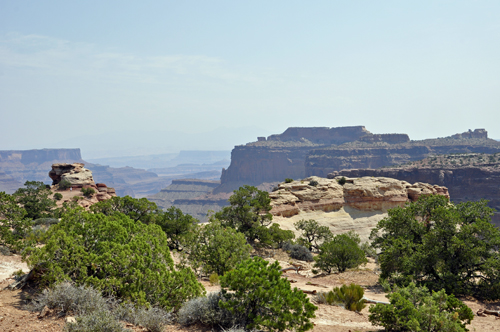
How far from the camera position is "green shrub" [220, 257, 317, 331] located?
31.1 feet

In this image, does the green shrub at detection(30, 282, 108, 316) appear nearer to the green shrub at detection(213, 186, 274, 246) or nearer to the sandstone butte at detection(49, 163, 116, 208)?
the green shrub at detection(213, 186, 274, 246)

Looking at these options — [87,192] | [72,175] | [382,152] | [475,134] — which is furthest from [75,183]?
[475,134]

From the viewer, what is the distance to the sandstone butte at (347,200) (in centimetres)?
4853

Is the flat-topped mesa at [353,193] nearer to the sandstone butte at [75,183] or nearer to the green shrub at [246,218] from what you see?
the green shrub at [246,218]

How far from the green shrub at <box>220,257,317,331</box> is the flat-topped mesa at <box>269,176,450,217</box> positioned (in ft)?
124

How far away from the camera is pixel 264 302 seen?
9703mm

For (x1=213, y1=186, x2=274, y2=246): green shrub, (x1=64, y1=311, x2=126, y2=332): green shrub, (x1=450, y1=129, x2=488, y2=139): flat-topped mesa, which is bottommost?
(x1=213, y1=186, x2=274, y2=246): green shrub

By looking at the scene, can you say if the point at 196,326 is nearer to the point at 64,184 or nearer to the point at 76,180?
the point at 64,184

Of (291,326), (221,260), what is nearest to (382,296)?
(221,260)

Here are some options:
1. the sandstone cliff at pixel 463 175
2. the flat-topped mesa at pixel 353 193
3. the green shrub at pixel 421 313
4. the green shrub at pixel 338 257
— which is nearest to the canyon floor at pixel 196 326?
the green shrub at pixel 421 313

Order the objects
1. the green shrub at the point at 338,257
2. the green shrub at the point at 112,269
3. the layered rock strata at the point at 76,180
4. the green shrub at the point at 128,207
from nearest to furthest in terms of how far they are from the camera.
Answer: the green shrub at the point at 112,269
the green shrub at the point at 338,257
the green shrub at the point at 128,207
the layered rock strata at the point at 76,180

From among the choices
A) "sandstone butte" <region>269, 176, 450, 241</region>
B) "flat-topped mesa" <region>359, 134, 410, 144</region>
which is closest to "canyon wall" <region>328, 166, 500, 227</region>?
"sandstone butte" <region>269, 176, 450, 241</region>

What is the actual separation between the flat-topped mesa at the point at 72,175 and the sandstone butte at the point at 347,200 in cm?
2871

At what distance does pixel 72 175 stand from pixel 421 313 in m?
52.8
